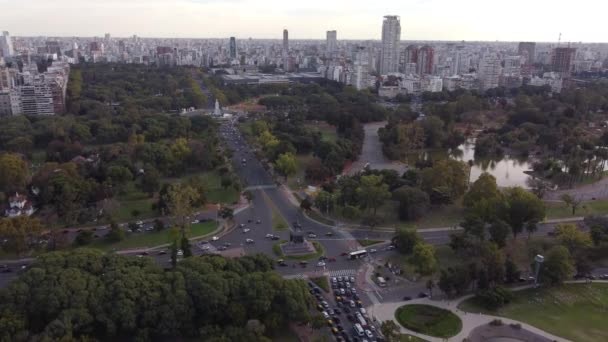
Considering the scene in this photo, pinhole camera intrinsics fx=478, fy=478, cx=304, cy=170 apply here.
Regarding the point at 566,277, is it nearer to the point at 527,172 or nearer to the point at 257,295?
the point at 257,295

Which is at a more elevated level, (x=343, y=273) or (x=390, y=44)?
(x=390, y=44)

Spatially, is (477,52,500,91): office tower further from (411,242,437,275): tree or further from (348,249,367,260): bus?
(411,242,437,275): tree

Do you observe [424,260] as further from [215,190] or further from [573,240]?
A: [215,190]

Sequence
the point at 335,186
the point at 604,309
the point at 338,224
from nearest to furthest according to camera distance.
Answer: the point at 604,309
the point at 338,224
the point at 335,186

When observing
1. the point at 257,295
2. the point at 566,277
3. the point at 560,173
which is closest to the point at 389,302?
the point at 257,295

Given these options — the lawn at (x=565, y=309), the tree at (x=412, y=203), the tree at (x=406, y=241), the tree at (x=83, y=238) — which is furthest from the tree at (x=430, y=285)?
the tree at (x=83, y=238)

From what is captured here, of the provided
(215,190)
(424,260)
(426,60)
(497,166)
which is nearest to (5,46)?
(426,60)

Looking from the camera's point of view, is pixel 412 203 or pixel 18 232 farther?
pixel 412 203
